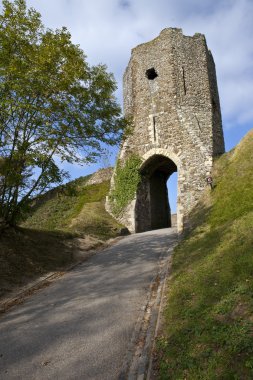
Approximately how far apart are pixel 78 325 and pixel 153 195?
64.3 ft

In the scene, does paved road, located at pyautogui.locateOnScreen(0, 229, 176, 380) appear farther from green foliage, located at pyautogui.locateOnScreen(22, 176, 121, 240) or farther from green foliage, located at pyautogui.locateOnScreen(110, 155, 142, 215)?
green foliage, located at pyautogui.locateOnScreen(110, 155, 142, 215)

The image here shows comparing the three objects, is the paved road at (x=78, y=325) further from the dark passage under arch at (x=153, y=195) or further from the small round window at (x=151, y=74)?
the small round window at (x=151, y=74)

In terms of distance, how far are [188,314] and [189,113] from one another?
19.3m

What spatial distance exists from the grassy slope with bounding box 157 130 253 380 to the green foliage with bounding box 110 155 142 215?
429 inches

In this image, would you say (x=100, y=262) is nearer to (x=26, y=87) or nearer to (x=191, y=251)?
(x=191, y=251)

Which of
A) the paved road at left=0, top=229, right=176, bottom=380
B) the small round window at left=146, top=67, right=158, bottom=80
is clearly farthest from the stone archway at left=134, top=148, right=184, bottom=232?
the paved road at left=0, top=229, right=176, bottom=380

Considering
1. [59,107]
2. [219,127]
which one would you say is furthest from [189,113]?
[59,107]

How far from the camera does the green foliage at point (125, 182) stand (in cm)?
2488

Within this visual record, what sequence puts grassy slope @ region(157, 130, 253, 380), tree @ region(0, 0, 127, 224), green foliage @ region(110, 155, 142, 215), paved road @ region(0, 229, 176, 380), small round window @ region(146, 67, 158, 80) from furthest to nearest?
small round window @ region(146, 67, 158, 80)
green foliage @ region(110, 155, 142, 215)
tree @ region(0, 0, 127, 224)
paved road @ region(0, 229, 176, 380)
grassy slope @ region(157, 130, 253, 380)

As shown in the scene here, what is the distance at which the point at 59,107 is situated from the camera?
46.0ft

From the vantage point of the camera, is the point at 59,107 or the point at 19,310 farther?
the point at 59,107

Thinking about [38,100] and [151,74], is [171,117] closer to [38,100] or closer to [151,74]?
[151,74]

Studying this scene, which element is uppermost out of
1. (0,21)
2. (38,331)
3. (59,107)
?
(0,21)

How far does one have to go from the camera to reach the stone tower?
23.1 meters
